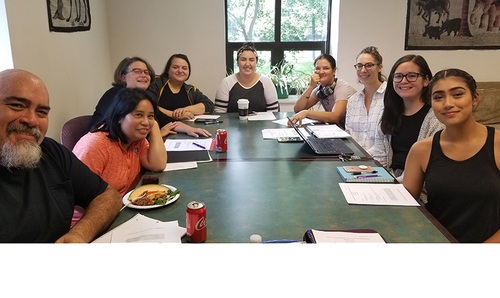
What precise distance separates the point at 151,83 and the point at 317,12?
2.35 m

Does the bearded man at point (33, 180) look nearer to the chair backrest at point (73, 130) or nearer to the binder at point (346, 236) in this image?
the binder at point (346, 236)

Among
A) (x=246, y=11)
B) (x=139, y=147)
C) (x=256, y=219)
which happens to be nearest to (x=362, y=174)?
(x=256, y=219)

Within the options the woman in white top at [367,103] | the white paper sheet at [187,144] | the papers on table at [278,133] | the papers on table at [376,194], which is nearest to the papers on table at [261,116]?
the papers on table at [278,133]

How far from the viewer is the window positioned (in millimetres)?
4676

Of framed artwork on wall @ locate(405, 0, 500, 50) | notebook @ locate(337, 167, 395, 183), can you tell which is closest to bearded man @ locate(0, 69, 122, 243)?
notebook @ locate(337, 167, 395, 183)

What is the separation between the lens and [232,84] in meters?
3.81

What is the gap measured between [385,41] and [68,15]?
3.21 m

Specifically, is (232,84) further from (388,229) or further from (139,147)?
(388,229)

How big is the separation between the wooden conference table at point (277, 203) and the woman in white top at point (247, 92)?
161 centimetres

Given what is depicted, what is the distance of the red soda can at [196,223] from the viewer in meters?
1.18

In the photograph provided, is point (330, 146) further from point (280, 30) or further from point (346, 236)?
point (280, 30)

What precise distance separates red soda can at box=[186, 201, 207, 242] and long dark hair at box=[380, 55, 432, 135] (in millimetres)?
1552

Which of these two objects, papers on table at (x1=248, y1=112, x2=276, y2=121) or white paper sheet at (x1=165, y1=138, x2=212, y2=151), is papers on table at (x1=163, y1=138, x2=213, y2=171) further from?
papers on table at (x1=248, y1=112, x2=276, y2=121)

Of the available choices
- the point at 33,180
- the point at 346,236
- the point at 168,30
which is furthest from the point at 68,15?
the point at 346,236
